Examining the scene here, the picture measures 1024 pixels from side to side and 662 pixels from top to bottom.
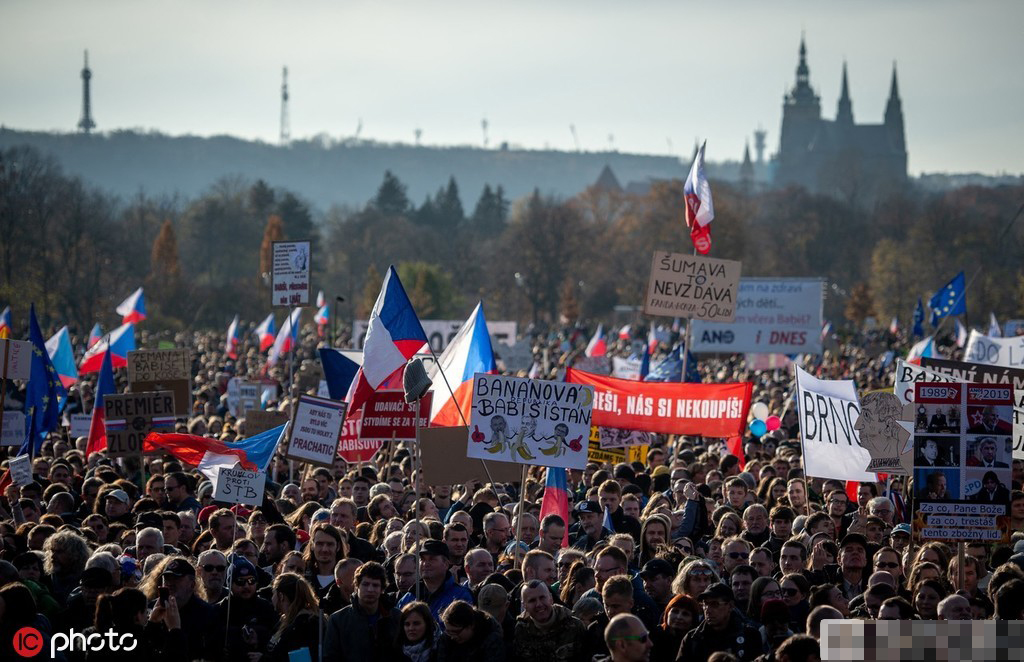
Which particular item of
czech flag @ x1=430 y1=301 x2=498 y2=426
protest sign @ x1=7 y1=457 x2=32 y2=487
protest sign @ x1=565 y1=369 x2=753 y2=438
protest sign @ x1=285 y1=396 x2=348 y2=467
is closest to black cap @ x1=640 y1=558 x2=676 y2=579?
czech flag @ x1=430 y1=301 x2=498 y2=426

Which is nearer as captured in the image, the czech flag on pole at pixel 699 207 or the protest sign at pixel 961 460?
the protest sign at pixel 961 460

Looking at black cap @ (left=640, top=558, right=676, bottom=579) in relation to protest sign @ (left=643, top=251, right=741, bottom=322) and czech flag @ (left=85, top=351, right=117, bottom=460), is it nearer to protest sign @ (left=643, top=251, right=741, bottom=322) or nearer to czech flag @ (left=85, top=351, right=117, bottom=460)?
protest sign @ (left=643, top=251, right=741, bottom=322)

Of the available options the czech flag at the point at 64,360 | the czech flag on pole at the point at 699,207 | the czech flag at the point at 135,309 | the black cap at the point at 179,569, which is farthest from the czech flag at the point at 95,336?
the black cap at the point at 179,569

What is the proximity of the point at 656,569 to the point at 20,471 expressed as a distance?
20.0 ft

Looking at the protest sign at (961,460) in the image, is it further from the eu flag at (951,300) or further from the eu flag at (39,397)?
the eu flag at (951,300)

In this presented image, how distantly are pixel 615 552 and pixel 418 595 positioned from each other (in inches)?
47.3

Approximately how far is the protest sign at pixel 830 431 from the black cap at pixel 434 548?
4.96 meters

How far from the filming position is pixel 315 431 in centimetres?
1294

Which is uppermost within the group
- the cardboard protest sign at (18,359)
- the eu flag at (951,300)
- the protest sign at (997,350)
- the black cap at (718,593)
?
the eu flag at (951,300)

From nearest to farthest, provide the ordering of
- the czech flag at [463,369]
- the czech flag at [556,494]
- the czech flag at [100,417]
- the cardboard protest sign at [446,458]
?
1. the czech flag at [556,494]
2. the cardboard protest sign at [446,458]
3. the czech flag at [463,369]
4. the czech flag at [100,417]

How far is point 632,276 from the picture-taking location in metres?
94.4

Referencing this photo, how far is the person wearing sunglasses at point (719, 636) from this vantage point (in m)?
7.07

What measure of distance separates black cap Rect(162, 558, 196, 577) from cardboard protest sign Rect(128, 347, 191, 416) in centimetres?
932

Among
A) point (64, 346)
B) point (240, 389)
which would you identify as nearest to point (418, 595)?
point (64, 346)
